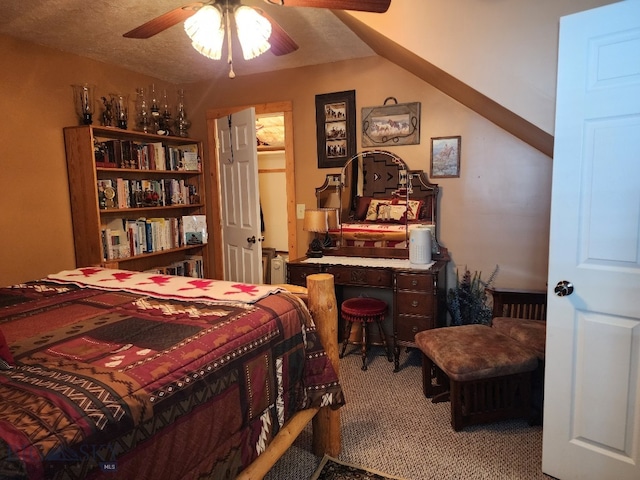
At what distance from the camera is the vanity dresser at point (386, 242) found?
2816 millimetres

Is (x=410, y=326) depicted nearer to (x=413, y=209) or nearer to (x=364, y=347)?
(x=364, y=347)

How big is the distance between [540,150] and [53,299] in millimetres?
3031

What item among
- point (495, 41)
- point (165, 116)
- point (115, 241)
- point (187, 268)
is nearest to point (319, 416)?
point (495, 41)

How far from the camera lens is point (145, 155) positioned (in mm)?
3525

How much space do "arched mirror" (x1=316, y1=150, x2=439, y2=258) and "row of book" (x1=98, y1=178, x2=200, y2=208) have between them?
141 centimetres

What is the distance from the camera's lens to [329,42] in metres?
3.00

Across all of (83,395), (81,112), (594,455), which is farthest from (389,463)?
(81,112)

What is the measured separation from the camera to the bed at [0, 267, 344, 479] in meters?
0.86

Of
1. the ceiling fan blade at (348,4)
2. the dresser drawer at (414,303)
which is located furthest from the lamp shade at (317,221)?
the ceiling fan blade at (348,4)

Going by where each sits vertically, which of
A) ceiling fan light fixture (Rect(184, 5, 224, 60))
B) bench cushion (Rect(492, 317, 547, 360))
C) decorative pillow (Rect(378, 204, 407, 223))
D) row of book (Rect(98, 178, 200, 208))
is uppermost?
ceiling fan light fixture (Rect(184, 5, 224, 60))

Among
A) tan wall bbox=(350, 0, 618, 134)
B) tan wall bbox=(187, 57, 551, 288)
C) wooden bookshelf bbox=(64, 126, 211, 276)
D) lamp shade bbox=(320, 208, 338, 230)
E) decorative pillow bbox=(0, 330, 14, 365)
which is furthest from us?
lamp shade bbox=(320, 208, 338, 230)

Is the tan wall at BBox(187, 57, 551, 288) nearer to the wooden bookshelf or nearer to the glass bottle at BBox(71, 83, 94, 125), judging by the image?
the wooden bookshelf

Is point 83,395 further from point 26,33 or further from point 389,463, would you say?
point 26,33
